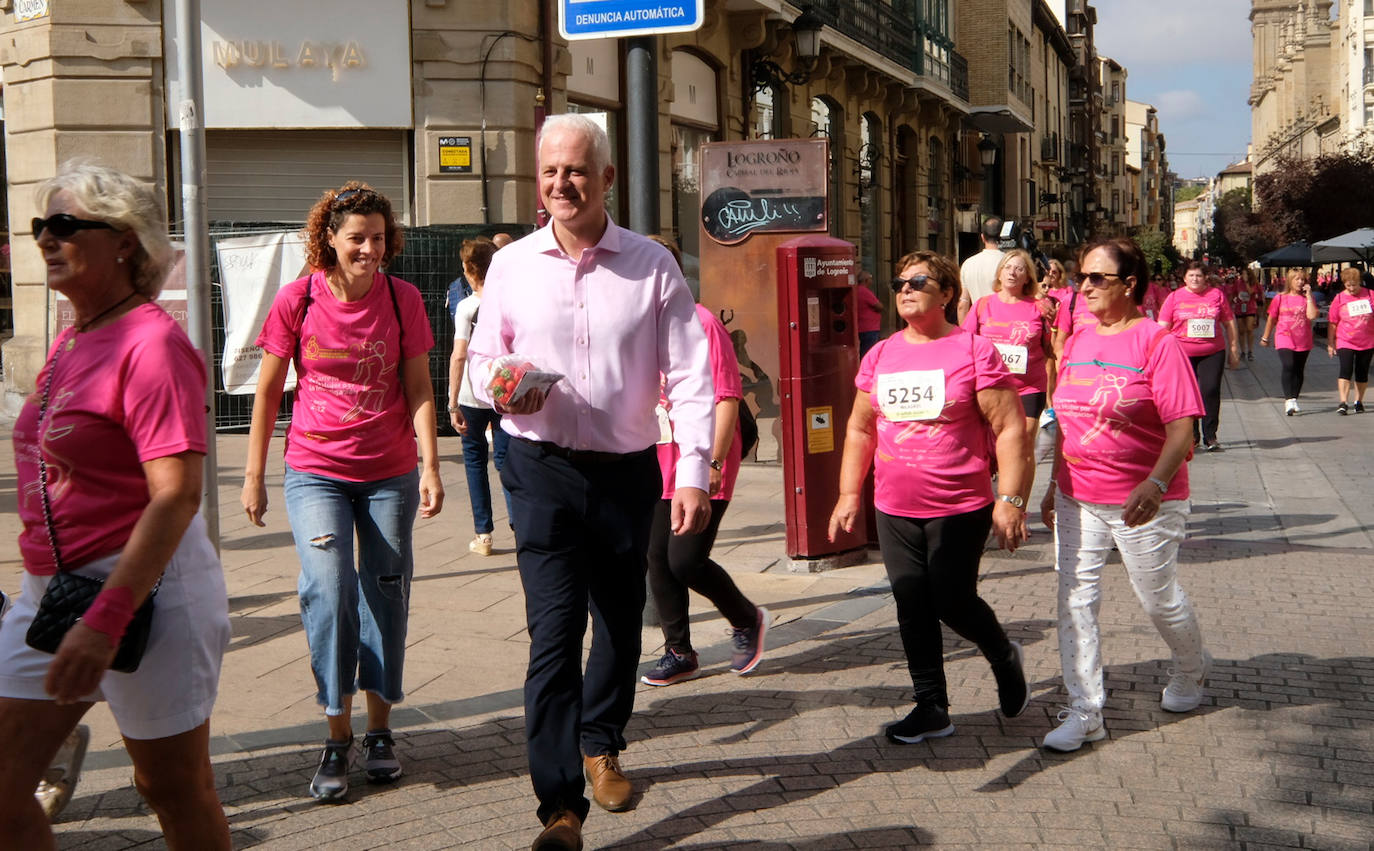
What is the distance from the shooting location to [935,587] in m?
4.92

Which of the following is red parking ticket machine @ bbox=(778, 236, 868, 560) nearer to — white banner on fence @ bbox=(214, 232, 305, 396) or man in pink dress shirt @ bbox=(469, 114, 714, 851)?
man in pink dress shirt @ bbox=(469, 114, 714, 851)

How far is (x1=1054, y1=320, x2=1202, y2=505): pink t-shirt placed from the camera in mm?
4980

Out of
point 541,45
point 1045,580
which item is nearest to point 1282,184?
point 541,45

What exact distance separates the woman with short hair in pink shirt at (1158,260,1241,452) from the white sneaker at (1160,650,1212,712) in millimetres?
7946

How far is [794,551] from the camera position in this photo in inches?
319

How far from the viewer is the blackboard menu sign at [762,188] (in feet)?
39.2

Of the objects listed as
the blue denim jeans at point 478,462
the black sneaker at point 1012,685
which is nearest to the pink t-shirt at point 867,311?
the blue denim jeans at point 478,462

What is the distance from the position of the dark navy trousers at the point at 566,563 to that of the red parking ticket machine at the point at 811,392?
4.01 metres

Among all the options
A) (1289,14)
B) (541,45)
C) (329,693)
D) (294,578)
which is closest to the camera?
(329,693)

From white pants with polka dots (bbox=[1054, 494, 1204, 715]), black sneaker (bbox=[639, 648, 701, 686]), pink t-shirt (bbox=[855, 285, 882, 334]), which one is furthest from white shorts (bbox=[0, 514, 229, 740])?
pink t-shirt (bbox=[855, 285, 882, 334])

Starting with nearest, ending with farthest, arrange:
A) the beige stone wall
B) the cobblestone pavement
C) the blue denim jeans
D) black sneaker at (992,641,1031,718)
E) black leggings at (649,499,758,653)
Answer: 1. the cobblestone pavement
2. black sneaker at (992,641,1031,718)
3. black leggings at (649,499,758,653)
4. the blue denim jeans
5. the beige stone wall

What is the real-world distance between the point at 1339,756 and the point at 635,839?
95.2 inches

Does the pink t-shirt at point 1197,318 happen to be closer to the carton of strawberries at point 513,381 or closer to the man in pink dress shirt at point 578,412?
the man in pink dress shirt at point 578,412

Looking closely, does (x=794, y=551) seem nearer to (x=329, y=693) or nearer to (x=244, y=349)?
(x=329, y=693)
